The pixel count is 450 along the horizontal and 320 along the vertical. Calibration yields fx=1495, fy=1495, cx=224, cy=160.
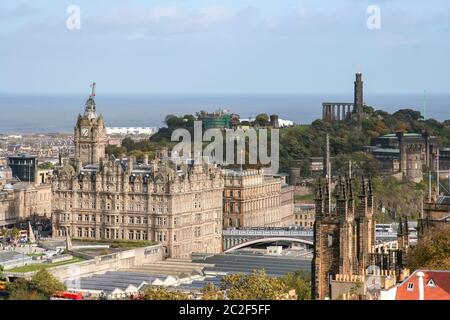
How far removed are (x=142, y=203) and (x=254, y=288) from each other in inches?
1286

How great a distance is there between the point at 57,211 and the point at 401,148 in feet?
121

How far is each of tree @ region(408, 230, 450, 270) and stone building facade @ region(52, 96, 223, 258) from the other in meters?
32.2

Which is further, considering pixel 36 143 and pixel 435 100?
pixel 435 100

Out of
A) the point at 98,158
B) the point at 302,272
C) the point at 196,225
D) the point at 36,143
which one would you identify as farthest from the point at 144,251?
the point at 36,143

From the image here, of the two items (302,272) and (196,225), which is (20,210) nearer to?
(196,225)

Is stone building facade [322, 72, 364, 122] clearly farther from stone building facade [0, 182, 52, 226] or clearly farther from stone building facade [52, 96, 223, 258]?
stone building facade [52, 96, 223, 258]

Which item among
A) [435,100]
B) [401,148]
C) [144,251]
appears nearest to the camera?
[144,251]

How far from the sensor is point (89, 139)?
72812 millimetres

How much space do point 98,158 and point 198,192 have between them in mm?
6344

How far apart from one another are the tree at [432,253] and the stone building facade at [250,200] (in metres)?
39.2

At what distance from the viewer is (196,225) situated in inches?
2675
